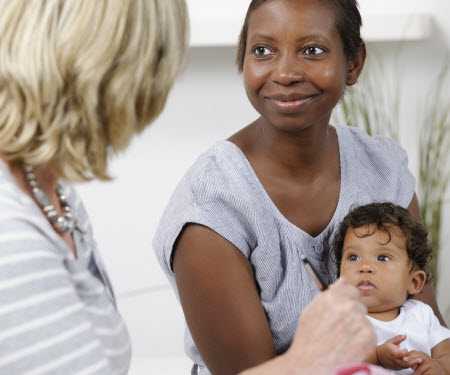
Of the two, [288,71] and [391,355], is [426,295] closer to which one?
[391,355]

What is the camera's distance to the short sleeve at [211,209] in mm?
1750

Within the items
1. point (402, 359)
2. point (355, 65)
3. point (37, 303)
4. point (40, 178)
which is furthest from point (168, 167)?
Result: point (37, 303)

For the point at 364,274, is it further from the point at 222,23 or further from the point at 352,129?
the point at 222,23

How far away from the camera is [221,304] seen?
1.71 m

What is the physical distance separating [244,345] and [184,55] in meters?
0.59

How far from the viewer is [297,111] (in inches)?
70.9

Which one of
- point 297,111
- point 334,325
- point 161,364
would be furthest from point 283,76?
point 161,364

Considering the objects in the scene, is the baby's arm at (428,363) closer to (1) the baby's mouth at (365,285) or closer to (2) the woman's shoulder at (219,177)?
(1) the baby's mouth at (365,285)

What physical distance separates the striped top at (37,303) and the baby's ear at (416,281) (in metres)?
0.83

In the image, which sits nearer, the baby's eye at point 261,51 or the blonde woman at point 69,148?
the blonde woman at point 69,148

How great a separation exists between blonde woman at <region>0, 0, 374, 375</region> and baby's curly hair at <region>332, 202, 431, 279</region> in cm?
53

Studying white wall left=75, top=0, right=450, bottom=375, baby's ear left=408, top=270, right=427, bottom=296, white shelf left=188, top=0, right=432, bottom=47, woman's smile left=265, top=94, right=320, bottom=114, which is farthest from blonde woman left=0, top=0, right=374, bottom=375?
white wall left=75, top=0, right=450, bottom=375

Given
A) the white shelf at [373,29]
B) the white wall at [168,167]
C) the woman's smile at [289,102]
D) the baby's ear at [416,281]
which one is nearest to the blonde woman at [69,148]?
the woman's smile at [289,102]

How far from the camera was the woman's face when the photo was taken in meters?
1.79
